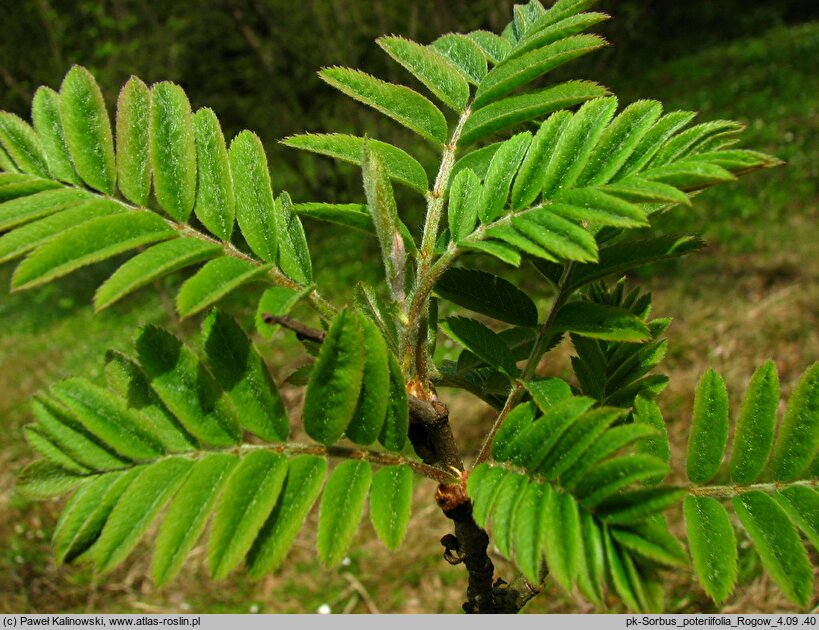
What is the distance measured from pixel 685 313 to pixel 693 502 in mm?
3832

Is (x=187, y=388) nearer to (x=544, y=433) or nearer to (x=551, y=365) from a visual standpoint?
(x=544, y=433)

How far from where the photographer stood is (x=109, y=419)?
67cm

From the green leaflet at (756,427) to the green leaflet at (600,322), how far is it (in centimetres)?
17

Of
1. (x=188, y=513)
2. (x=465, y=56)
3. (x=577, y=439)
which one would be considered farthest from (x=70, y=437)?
(x=465, y=56)

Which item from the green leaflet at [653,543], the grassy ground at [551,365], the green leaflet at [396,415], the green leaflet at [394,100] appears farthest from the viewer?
the grassy ground at [551,365]

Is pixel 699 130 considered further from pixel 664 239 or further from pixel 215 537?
pixel 215 537

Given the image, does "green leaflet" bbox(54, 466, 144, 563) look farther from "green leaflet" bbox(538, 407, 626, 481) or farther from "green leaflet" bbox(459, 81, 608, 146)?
"green leaflet" bbox(459, 81, 608, 146)

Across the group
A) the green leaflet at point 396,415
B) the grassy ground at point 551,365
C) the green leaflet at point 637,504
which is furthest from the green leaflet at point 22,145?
the grassy ground at point 551,365

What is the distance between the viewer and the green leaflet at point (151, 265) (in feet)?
2.02

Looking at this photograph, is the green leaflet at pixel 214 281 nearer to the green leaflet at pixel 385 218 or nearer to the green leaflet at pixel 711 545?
the green leaflet at pixel 385 218

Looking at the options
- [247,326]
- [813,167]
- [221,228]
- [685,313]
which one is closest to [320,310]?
[221,228]

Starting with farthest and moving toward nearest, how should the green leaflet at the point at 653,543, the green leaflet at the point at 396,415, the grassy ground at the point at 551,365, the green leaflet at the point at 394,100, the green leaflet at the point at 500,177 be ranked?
1. the grassy ground at the point at 551,365
2. the green leaflet at the point at 394,100
3. the green leaflet at the point at 500,177
4. the green leaflet at the point at 396,415
5. the green leaflet at the point at 653,543

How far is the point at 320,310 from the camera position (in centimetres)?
74

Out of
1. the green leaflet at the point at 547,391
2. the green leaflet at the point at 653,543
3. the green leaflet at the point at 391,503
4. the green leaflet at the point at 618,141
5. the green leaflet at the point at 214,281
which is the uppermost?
the green leaflet at the point at 618,141
